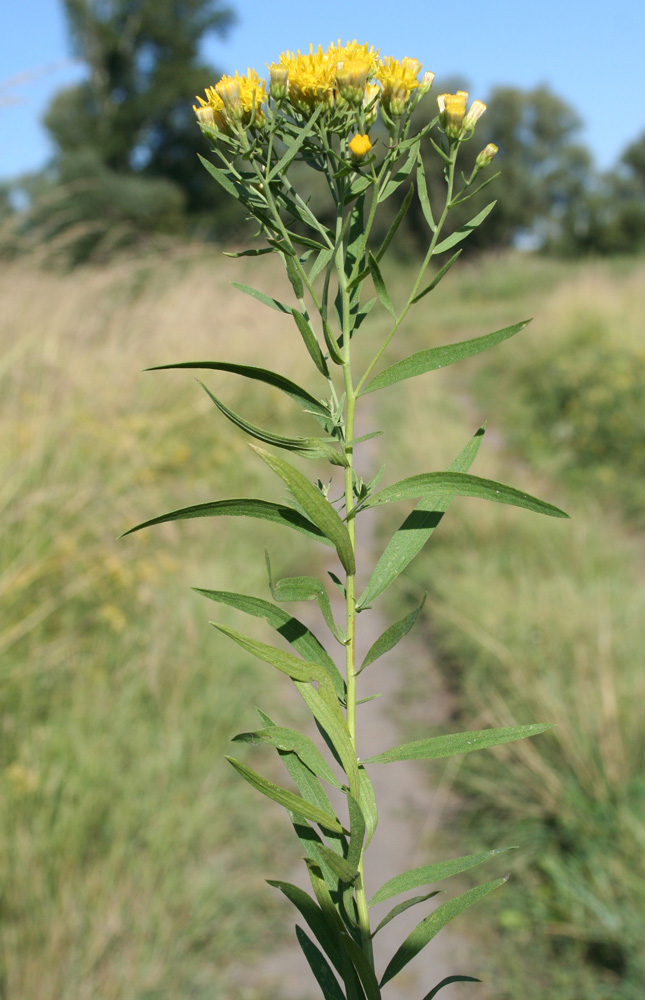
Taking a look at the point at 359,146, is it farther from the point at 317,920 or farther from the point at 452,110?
the point at 317,920

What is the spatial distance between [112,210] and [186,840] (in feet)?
33.7

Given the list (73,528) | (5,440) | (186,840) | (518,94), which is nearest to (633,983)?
(186,840)

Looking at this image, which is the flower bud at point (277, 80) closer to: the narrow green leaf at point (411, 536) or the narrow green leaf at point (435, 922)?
the narrow green leaf at point (411, 536)

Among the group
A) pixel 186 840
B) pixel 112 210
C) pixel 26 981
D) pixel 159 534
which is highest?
pixel 112 210

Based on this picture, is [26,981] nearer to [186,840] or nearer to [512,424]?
[186,840]

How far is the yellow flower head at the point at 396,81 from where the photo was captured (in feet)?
1.03

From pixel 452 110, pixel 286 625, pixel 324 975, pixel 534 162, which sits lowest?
pixel 324 975

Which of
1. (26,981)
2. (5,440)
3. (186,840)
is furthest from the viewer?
(5,440)

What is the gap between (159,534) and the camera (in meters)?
2.77

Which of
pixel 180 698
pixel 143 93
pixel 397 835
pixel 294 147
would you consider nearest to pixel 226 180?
pixel 294 147

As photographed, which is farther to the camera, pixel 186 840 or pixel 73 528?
pixel 73 528

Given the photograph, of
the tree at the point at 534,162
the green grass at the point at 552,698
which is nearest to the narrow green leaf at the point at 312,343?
the green grass at the point at 552,698

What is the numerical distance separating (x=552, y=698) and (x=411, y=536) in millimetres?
2095

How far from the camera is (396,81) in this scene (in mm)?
315
